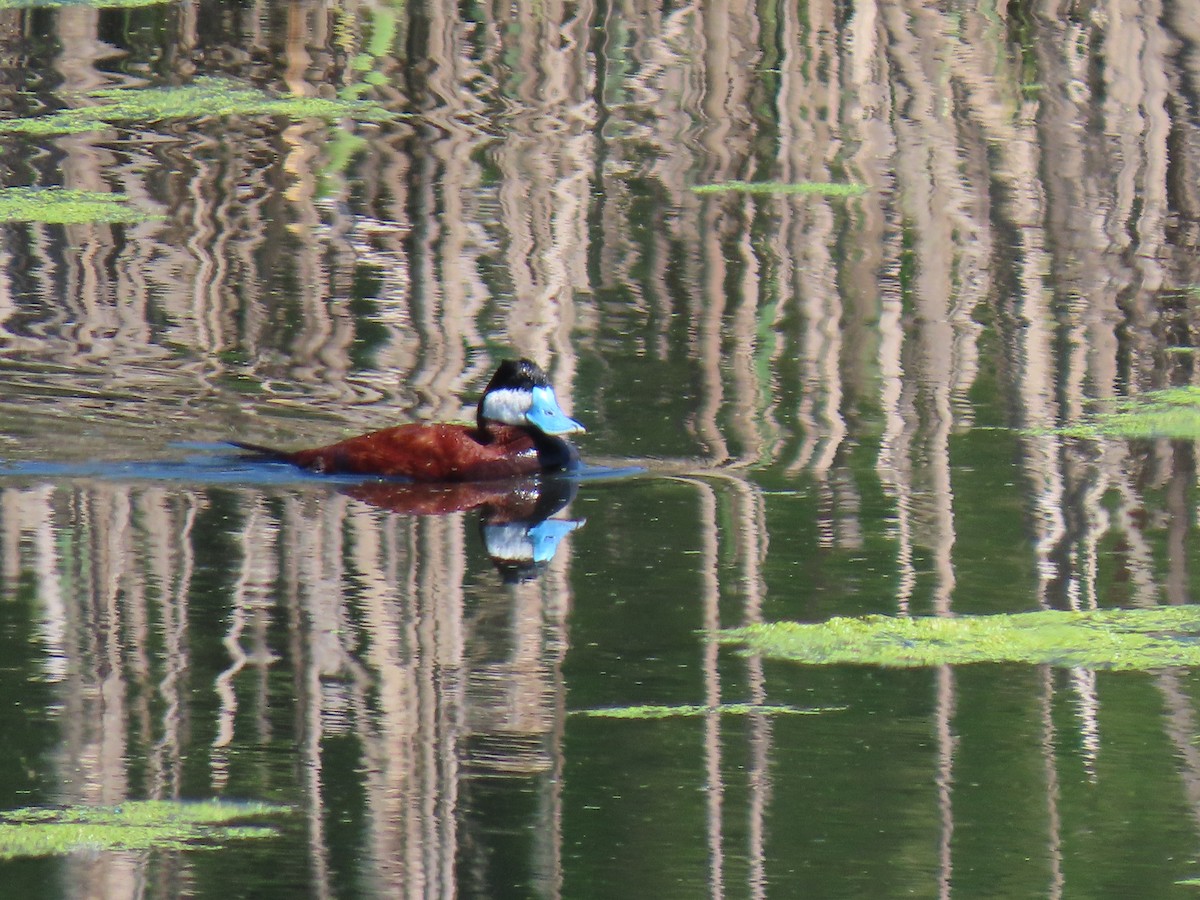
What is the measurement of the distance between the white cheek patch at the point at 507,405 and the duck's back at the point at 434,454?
3 cm

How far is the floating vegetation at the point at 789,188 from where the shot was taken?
1107cm

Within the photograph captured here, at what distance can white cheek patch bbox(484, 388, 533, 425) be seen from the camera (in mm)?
7555

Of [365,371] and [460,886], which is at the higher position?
[365,371]

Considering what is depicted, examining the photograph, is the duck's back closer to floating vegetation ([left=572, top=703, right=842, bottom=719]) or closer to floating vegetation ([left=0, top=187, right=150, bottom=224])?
floating vegetation ([left=572, top=703, right=842, bottom=719])

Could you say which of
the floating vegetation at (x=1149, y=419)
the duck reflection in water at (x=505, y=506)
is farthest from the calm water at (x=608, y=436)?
the floating vegetation at (x=1149, y=419)

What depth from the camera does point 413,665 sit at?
5.70 m

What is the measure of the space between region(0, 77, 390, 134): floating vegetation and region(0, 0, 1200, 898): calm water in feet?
0.36

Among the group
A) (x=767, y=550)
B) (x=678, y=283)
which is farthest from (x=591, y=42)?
(x=767, y=550)

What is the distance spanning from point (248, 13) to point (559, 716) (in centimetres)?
944

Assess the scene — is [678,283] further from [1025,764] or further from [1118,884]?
[1118,884]

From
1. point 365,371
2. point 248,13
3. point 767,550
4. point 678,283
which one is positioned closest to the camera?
point 767,550

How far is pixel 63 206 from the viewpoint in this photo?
10.6 metres

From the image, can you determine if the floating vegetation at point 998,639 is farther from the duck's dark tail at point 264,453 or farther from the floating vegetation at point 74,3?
the floating vegetation at point 74,3

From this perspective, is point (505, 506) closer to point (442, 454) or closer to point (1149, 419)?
point (442, 454)
